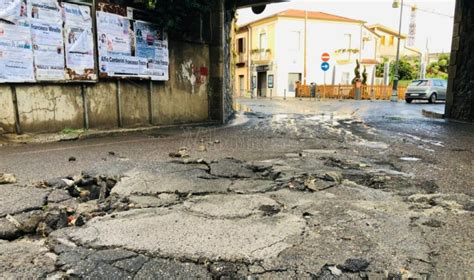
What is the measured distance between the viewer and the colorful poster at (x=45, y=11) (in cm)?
729

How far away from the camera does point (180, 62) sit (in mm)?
10461

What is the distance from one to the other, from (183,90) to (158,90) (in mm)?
877

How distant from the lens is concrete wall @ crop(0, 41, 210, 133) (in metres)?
7.43

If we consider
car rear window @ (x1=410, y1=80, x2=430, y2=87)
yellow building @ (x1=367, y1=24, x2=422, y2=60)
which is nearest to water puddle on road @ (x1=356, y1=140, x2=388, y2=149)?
car rear window @ (x1=410, y1=80, x2=430, y2=87)

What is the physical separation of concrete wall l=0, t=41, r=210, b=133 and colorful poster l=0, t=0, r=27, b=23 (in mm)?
1267

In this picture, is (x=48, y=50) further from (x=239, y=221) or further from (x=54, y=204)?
(x=239, y=221)

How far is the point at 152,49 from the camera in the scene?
965 centimetres

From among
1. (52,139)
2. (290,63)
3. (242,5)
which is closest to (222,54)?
(242,5)

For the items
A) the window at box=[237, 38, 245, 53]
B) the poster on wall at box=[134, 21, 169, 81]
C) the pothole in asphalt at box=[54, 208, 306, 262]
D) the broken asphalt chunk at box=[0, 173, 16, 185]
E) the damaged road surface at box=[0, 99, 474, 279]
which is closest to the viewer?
the damaged road surface at box=[0, 99, 474, 279]

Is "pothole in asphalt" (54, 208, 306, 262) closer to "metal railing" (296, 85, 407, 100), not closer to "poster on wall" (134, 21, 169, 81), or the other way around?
"poster on wall" (134, 21, 169, 81)

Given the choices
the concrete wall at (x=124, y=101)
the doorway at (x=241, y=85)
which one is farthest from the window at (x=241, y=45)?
the concrete wall at (x=124, y=101)

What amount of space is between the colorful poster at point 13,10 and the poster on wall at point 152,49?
8.65 ft

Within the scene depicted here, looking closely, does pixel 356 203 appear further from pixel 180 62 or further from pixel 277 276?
pixel 180 62

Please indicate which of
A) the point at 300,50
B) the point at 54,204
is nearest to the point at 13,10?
the point at 54,204
